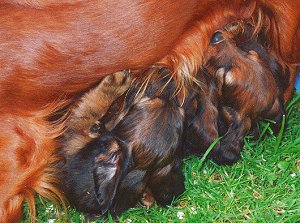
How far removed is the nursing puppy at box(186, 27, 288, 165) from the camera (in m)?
2.71

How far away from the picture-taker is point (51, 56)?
2467mm

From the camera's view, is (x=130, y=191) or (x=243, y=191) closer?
(x=130, y=191)

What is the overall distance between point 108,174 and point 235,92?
0.59 meters

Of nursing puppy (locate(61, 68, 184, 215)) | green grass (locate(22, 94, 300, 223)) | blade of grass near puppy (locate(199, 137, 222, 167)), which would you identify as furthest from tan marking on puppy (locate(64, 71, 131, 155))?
blade of grass near puppy (locate(199, 137, 222, 167))

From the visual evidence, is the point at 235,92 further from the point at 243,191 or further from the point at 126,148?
the point at 126,148

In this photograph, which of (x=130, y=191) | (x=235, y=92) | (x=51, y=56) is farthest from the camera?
(x=235, y=92)

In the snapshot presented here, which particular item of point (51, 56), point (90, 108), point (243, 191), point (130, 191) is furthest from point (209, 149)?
point (51, 56)

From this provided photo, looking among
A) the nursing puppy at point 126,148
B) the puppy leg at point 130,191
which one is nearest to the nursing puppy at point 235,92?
the nursing puppy at point 126,148

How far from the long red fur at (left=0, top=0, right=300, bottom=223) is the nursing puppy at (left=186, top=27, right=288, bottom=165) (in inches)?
7.7

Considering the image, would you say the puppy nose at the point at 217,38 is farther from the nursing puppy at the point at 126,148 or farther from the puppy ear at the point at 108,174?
the puppy ear at the point at 108,174

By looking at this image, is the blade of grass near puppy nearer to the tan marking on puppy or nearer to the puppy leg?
the puppy leg

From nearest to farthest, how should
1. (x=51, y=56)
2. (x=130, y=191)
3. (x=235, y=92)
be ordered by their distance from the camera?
1. (x=51, y=56)
2. (x=130, y=191)
3. (x=235, y=92)

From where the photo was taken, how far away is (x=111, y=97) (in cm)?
266

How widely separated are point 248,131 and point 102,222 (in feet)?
2.27
